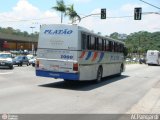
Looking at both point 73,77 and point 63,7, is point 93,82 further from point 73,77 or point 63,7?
point 63,7

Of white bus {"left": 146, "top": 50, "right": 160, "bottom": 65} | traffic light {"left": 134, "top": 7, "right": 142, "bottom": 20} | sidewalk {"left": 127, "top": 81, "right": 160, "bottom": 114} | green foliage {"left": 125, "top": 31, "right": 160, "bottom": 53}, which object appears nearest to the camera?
sidewalk {"left": 127, "top": 81, "right": 160, "bottom": 114}

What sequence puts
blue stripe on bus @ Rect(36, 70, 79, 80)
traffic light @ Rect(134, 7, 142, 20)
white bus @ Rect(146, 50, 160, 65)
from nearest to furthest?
1. blue stripe on bus @ Rect(36, 70, 79, 80)
2. traffic light @ Rect(134, 7, 142, 20)
3. white bus @ Rect(146, 50, 160, 65)

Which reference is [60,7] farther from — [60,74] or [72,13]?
[60,74]

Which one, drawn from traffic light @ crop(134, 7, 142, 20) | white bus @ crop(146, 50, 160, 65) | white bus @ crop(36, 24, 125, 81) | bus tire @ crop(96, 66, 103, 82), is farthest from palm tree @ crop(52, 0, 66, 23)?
white bus @ crop(146, 50, 160, 65)

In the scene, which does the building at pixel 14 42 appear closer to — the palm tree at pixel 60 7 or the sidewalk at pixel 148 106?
the palm tree at pixel 60 7

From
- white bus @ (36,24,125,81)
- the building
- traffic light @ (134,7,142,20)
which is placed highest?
traffic light @ (134,7,142,20)

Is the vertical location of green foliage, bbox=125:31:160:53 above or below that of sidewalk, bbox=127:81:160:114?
above

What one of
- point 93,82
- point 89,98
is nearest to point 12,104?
point 89,98

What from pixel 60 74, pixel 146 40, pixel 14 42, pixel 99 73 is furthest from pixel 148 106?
pixel 146 40

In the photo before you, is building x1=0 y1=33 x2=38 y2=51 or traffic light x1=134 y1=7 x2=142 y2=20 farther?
building x1=0 y1=33 x2=38 y2=51

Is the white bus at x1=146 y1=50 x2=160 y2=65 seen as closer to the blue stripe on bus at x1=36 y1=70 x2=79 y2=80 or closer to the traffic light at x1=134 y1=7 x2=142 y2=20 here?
the traffic light at x1=134 y1=7 x2=142 y2=20

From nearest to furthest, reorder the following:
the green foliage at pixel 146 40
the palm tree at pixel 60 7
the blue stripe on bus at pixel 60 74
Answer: the blue stripe on bus at pixel 60 74, the palm tree at pixel 60 7, the green foliage at pixel 146 40

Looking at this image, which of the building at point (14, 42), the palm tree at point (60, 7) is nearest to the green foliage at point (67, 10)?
the palm tree at point (60, 7)

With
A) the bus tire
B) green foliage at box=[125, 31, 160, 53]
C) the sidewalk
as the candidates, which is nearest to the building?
green foliage at box=[125, 31, 160, 53]
